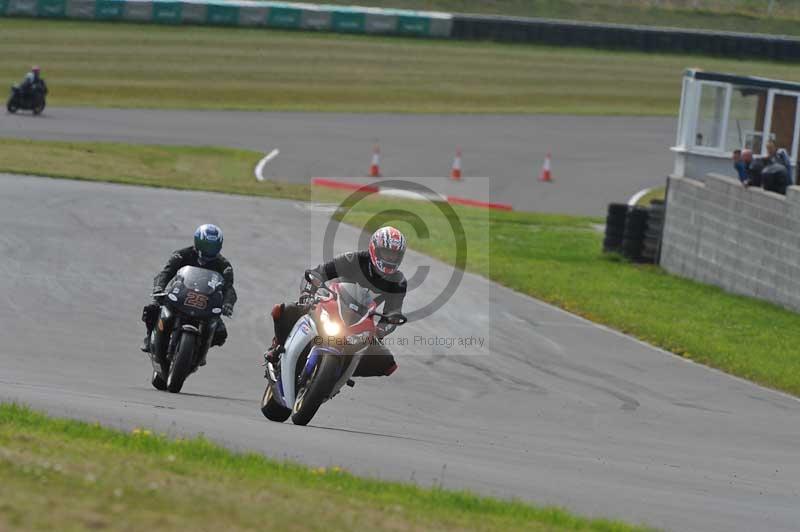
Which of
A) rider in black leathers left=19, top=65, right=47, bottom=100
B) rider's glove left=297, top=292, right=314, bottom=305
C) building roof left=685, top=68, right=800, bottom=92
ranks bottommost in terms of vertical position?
rider's glove left=297, top=292, right=314, bottom=305

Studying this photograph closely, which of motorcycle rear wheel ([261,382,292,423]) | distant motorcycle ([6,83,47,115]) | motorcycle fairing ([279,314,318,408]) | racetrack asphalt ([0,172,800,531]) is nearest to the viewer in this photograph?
racetrack asphalt ([0,172,800,531])

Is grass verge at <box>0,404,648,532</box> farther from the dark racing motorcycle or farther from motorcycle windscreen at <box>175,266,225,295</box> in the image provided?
motorcycle windscreen at <box>175,266,225,295</box>

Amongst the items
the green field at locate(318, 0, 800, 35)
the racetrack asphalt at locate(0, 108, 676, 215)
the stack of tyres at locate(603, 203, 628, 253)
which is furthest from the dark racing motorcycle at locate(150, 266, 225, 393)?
the green field at locate(318, 0, 800, 35)

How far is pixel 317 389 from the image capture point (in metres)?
9.80

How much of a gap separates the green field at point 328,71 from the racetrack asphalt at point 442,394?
24966mm

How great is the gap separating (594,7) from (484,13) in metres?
5.63

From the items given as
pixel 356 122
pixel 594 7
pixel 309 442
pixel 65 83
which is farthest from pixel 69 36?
pixel 309 442

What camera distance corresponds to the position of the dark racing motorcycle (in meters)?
11.4

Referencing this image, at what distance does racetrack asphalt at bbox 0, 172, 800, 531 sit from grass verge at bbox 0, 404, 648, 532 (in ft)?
1.87

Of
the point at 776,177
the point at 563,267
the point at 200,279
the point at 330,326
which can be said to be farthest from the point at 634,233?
the point at 330,326

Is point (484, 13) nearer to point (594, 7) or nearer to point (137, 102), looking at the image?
point (594, 7)

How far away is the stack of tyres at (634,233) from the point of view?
2430cm

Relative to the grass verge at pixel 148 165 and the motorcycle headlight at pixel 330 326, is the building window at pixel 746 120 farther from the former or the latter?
the motorcycle headlight at pixel 330 326

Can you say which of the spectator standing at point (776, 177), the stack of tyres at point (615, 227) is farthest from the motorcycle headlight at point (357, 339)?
the stack of tyres at point (615, 227)
